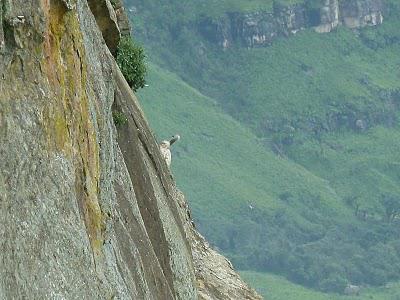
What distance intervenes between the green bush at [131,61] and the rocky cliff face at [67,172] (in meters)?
2.48

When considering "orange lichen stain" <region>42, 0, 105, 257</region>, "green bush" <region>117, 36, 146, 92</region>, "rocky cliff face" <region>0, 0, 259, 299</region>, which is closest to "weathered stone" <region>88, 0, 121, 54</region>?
"green bush" <region>117, 36, 146, 92</region>

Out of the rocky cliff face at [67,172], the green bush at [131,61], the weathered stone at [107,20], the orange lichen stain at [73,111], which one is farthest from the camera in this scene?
the green bush at [131,61]

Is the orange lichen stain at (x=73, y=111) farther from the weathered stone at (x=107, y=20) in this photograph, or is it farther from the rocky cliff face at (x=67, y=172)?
the weathered stone at (x=107, y=20)

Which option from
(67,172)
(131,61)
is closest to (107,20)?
(131,61)

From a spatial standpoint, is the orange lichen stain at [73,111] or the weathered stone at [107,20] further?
the weathered stone at [107,20]

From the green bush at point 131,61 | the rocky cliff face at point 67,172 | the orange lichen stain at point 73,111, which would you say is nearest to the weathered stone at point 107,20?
the green bush at point 131,61

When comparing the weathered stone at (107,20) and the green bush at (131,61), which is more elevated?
the weathered stone at (107,20)

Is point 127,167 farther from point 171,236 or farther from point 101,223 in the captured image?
point 101,223

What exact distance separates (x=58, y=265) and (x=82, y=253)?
751mm

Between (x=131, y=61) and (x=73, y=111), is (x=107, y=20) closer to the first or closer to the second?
(x=131, y=61)

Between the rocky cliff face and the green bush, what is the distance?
2.48 meters

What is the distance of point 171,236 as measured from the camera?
25.5 meters

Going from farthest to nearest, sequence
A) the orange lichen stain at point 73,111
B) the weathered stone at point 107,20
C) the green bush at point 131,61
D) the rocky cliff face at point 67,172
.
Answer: the green bush at point 131,61 < the weathered stone at point 107,20 < the orange lichen stain at point 73,111 < the rocky cliff face at point 67,172

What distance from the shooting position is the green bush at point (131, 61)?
2712cm
